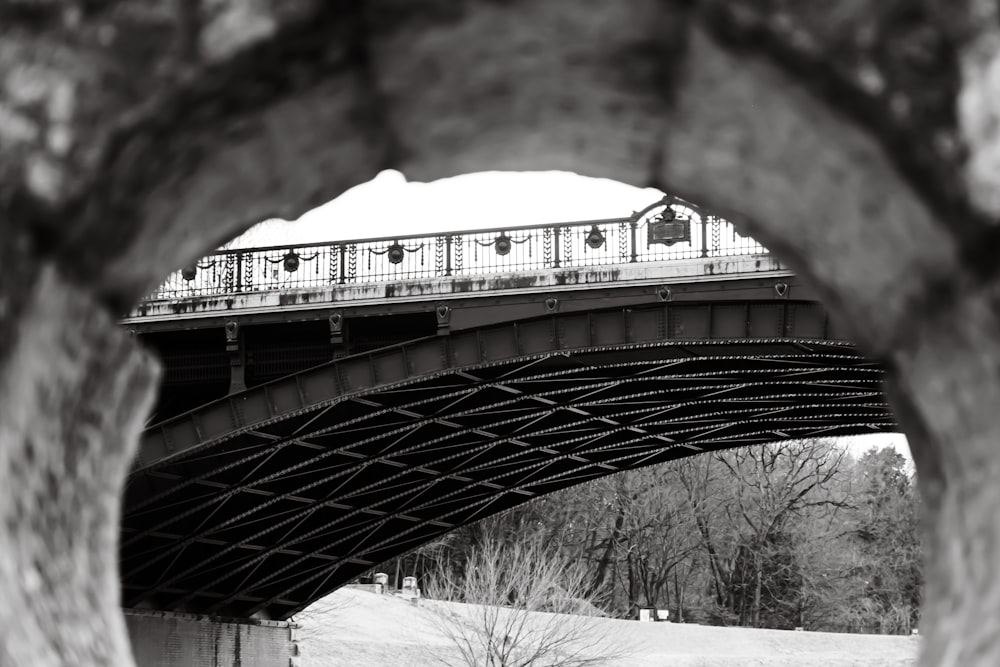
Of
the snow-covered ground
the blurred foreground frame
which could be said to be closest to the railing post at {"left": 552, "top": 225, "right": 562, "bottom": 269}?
the blurred foreground frame

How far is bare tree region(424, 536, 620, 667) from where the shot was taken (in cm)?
4216

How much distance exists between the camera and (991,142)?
2.30m

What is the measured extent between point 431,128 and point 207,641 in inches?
1290

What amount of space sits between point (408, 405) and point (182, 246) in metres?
22.4

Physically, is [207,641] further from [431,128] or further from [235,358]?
[431,128]

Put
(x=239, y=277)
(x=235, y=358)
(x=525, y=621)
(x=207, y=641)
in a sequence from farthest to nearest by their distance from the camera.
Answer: (x=525, y=621), (x=207, y=641), (x=239, y=277), (x=235, y=358)

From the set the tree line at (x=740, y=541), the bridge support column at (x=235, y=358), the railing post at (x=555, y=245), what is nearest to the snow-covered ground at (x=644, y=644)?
the tree line at (x=740, y=541)

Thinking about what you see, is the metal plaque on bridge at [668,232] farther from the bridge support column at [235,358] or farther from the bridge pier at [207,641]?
the bridge pier at [207,641]

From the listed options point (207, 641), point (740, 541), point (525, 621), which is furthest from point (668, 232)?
point (740, 541)

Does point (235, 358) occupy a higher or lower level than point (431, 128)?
higher

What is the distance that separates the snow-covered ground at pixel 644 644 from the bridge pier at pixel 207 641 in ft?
28.3

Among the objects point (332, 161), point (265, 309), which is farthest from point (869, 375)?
point (332, 161)

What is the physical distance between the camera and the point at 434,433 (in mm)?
29578

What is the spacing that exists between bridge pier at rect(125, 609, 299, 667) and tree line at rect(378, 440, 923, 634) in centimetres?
2677
